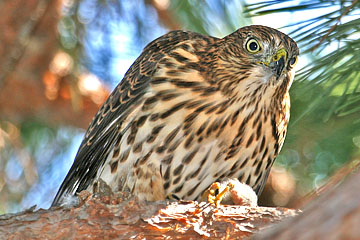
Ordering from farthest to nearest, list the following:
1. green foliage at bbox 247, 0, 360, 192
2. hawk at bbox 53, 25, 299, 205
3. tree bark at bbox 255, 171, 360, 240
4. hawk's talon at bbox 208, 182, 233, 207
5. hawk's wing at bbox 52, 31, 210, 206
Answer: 1. hawk's wing at bbox 52, 31, 210, 206
2. hawk at bbox 53, 25, 299, 205
3. hawk's talon at bbox 208, 182, 233, 207
4. green foliage at bbox 247, 0, 360, 192
5. tree bark at bbox 255, 171, 360, 240

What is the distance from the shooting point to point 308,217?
1.43m

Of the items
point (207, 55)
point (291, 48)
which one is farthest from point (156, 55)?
point (291, 48)

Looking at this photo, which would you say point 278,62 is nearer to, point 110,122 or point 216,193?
point 216,193

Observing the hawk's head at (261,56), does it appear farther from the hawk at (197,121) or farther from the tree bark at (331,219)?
the tree bark at (331,219)

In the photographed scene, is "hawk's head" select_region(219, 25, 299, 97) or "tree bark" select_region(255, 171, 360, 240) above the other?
"hawk's head" select_region(219, 25, 299, 97)

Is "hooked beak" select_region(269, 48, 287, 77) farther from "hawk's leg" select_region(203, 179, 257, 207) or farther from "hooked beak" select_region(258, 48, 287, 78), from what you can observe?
"hawk's leg" select_region(203, 179, 257, 207)

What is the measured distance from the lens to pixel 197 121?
13.7 ft

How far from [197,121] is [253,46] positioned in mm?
650

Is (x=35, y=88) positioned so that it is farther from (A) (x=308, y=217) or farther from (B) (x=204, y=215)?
(A) (x=308, y=217)

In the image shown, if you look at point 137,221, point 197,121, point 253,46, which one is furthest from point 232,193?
point 253,46

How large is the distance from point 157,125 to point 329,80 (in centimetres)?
165

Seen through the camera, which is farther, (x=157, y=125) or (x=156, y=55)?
(x=156, y=55)

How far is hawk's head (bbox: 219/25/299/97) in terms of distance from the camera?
4012 millimetres

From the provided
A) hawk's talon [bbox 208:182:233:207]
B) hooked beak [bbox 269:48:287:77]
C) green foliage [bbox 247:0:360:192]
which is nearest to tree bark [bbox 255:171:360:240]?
green foliage [bbox 247:0:360:192]
